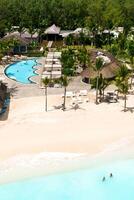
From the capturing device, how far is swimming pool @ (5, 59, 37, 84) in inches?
2316

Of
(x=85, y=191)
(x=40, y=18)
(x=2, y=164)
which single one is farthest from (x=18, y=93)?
(x=40, y=18)

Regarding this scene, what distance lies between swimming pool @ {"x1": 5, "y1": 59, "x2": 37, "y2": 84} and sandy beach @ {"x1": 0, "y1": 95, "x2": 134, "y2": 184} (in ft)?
47.0

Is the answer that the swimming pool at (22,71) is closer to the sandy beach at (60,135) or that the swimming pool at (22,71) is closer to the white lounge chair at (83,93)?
the white lounge chair at (83,93)

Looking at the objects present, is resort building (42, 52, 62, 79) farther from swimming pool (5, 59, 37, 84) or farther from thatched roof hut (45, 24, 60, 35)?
thatched roof hut (45, 24, 60, 35)

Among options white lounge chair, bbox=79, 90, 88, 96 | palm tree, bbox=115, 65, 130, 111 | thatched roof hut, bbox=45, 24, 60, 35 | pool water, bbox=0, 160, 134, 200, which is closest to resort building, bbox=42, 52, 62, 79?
white lounge chair, bbox=79, 90, 88, 96

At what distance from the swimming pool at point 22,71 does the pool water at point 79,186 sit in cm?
2608

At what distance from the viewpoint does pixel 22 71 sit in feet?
210

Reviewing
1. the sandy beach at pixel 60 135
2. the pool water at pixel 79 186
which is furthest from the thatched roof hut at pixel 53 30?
the pool water at pixel 79 186

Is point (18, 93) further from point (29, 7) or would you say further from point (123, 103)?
point (29, 7)

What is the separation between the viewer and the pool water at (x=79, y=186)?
29531 millimetres

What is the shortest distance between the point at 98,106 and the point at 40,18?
182ft

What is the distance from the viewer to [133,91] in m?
49.4

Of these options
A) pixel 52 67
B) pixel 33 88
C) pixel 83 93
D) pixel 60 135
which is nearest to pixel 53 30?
pixel 52 67

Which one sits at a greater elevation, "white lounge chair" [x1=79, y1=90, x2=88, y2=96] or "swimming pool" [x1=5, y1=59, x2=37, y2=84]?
"white lounge chair" [x1=79, y1=90, x2=88, y2=96]
